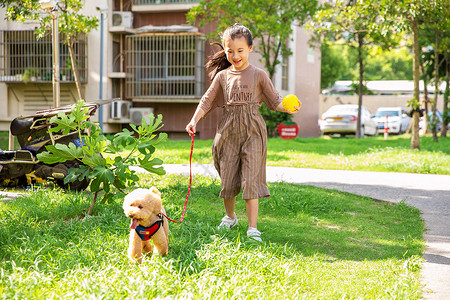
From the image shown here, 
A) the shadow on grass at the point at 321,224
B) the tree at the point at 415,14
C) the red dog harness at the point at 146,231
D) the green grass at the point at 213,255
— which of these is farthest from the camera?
the tree at the point at 415,14

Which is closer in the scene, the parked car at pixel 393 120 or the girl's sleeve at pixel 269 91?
the girl's sleeve at pixel 269 91

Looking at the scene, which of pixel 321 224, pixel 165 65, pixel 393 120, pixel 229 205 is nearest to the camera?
pixel 229 205

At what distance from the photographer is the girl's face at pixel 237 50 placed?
4.51 meters

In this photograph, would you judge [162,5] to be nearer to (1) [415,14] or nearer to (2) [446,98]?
(1) [415,14]

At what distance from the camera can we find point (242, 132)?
4609mm

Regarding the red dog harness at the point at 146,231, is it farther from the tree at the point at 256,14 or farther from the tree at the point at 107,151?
the tree at the point at 256,14

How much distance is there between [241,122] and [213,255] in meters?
1.32

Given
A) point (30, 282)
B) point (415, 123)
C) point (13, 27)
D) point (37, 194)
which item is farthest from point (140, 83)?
point (30, 282)

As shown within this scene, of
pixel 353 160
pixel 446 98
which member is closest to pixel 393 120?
pixel 446 98

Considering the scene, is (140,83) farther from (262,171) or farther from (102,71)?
(262,171)

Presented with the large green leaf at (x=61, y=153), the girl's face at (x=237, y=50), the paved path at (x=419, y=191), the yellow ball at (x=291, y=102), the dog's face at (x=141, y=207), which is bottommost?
the paved path at (x=419, y=191)

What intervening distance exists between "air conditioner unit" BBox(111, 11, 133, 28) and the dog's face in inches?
688

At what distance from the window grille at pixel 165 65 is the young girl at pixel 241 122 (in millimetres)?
15074

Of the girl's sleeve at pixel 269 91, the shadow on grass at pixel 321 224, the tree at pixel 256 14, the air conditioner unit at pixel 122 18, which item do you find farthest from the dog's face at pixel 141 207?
the air conditioner unit at pixel 122 18
